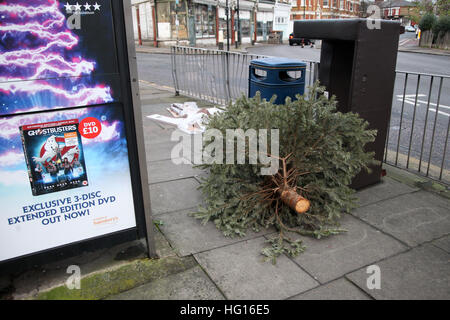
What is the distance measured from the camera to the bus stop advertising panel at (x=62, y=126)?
2.48m

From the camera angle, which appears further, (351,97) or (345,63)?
(345,63)

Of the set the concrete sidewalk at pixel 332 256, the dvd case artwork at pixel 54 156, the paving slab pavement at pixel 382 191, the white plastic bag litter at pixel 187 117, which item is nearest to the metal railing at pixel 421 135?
the paving slab pavement at pixel 382 191

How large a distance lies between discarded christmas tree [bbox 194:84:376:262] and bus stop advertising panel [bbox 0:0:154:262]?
3.38 ft

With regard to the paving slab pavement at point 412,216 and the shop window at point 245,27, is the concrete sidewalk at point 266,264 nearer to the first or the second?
the paving slab pavement at point 412,216

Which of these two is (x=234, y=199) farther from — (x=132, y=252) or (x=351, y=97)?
(x=351, y=97)

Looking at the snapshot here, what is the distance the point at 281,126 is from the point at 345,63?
4.65 feet

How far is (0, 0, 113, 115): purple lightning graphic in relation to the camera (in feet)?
7.89

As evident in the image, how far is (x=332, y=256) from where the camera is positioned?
3.29 m

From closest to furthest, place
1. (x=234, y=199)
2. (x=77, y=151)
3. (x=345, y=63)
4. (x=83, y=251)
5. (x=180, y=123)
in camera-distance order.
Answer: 1. (x=77, y=151)
2. (x=83, y=251)
3. (x=234, y=199)
4. (x=345, y=63)
5. (x=180, y=123)

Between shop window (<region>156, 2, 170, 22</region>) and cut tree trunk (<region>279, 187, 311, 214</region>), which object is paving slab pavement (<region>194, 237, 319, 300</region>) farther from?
shop window (<region>156, 2, 170, 22</region>)

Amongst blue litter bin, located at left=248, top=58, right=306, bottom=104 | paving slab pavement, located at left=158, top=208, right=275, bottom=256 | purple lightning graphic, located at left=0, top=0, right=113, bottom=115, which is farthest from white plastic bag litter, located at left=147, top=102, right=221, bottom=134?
purple lightning graphic, located at left=0, top=0, right=113, bottom=115

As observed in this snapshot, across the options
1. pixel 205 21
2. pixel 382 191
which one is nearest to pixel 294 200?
pixel 382 191
